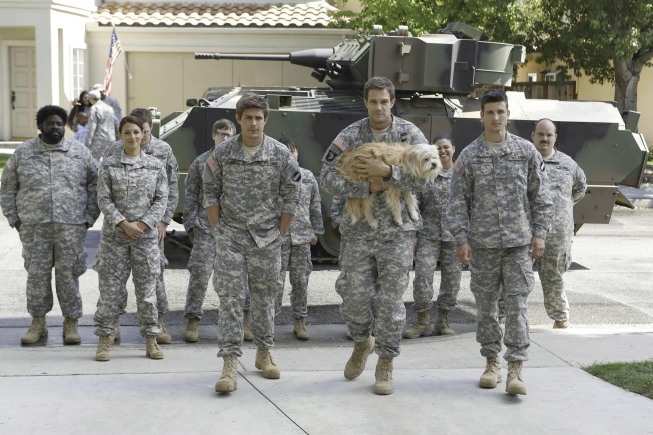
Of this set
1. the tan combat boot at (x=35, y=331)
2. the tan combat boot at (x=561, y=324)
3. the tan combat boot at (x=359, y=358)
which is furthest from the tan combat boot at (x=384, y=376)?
the tan combat boot at (x=35, y=331)

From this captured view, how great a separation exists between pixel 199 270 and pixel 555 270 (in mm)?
2717

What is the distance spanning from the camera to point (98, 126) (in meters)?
15.9

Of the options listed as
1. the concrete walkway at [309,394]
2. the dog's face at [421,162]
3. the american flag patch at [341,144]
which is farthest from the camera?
the american flag patch at [341,144]

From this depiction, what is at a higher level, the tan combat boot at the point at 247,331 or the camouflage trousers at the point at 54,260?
the camouflage trousers at the point at 54,260

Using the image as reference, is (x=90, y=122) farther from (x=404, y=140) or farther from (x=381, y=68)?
(x=404, y=140)

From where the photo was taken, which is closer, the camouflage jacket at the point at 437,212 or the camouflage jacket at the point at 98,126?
the camouflage jacket at the point at 437,212

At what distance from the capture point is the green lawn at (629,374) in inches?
253

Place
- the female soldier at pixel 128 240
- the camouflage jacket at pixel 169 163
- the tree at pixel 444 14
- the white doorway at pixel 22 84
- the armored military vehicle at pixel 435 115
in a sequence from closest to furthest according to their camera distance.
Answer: the female soldier at pixel 128 240 → the camouflage jacket at pixel 169 163 → the armored military vehicle at pixel 435 115 → the tree at pixel 444 14 → the white doorway at pixel 22 84

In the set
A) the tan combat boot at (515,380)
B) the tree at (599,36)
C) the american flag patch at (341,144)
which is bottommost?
the tan combat boot at (515,380)

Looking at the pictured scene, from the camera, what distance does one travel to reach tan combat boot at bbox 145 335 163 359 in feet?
23.4

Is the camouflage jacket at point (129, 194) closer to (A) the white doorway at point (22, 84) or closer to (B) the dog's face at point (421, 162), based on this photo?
(B) the dog's face at point (421, 162)

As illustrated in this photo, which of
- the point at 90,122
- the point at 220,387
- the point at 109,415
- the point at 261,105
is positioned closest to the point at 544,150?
the point at 261,105

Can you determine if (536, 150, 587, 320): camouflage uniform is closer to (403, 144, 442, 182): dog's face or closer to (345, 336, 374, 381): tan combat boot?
(345, 336, 374, 381): tan combat boot

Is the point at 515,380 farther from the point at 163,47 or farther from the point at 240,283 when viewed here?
the point at 163,47
